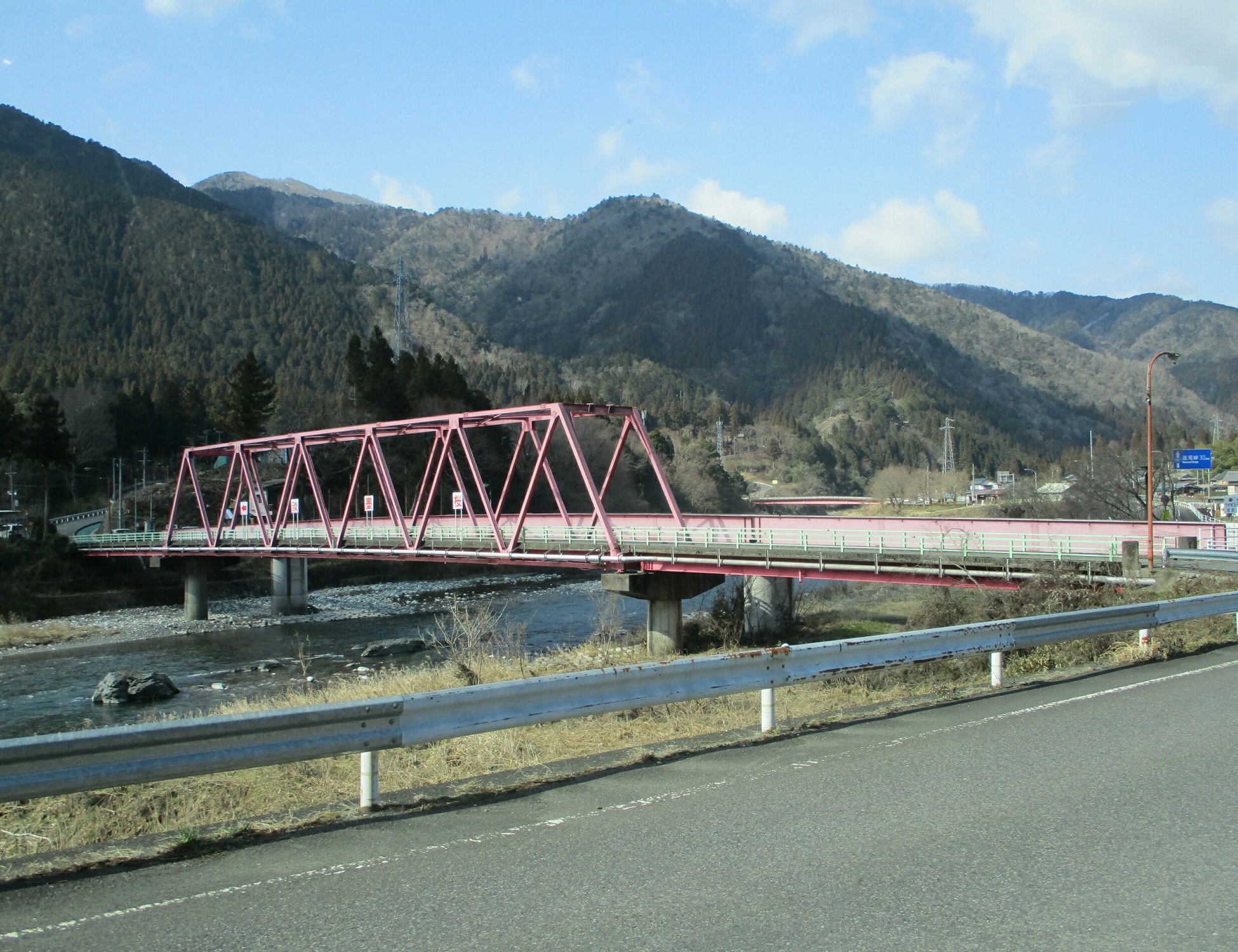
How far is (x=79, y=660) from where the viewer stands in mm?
39500

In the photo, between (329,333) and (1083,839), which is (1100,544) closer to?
(1083,839)

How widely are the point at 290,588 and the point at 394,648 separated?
21.4 meters

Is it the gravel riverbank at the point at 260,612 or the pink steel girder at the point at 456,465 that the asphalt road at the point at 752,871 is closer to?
the pink steel girder at the point at 456,465

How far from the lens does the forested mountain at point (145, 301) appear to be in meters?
144

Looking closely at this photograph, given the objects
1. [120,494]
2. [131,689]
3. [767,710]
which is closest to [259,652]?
[131,689]

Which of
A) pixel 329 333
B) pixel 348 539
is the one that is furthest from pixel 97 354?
pixel 348 539

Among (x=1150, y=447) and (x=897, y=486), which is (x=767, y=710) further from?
(x=897, y=486)

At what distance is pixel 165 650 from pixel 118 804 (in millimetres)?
38171

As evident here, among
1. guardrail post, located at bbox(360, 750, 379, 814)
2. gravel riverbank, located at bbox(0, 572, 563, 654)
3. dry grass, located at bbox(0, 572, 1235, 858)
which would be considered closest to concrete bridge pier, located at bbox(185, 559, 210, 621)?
gravel riverbank, located at bbox(0, 572, 563, 654)

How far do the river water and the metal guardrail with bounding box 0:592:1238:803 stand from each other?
1373 centimetres

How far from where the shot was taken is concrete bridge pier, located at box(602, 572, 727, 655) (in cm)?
3366

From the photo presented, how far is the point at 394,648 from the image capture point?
38.0 m

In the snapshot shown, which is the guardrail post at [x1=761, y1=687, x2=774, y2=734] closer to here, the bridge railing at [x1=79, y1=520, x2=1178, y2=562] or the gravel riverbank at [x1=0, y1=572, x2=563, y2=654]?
the bridge railing at [x1=79, y1=520, x2=1178, y2=562]

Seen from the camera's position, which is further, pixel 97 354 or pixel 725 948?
pixel 97 354
